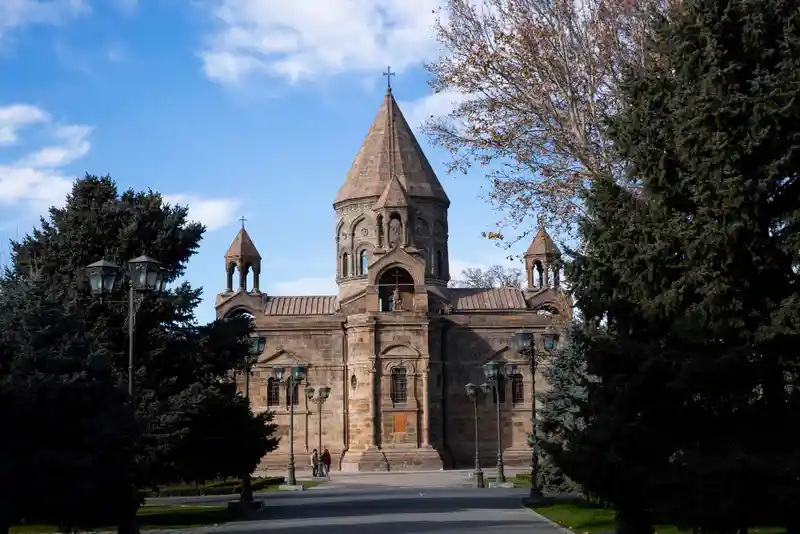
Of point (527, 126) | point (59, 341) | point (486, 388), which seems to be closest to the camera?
point (59, 341)

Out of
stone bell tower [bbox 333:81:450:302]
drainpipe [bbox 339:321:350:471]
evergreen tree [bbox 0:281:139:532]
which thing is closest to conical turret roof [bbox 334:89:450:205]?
stone bell tower [bbox 333:81:450:302]

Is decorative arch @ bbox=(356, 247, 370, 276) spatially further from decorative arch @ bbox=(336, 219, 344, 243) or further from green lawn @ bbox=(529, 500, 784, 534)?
green lawn @ bbox=(529, 500, 784, 534)

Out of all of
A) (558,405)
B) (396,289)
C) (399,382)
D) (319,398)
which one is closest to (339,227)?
(396,289)

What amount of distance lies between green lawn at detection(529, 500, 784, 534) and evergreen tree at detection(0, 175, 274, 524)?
22.4 ft

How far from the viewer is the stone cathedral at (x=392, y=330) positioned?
47.6m

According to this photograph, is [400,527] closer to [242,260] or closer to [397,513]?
[397,513]

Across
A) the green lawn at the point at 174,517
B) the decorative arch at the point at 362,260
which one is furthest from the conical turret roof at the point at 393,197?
the green lawn at the point at 174,517

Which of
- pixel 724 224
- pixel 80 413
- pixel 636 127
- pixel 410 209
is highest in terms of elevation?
pixel 410 209

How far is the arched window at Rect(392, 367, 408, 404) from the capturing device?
1875 inches

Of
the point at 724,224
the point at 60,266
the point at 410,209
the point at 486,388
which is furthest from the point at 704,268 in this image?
the point at 410,209

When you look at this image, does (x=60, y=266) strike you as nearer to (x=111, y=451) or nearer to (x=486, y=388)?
(x=111, y=451)

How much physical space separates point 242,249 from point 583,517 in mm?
35610

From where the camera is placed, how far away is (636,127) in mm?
15453

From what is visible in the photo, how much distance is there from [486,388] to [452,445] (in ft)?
32.5
